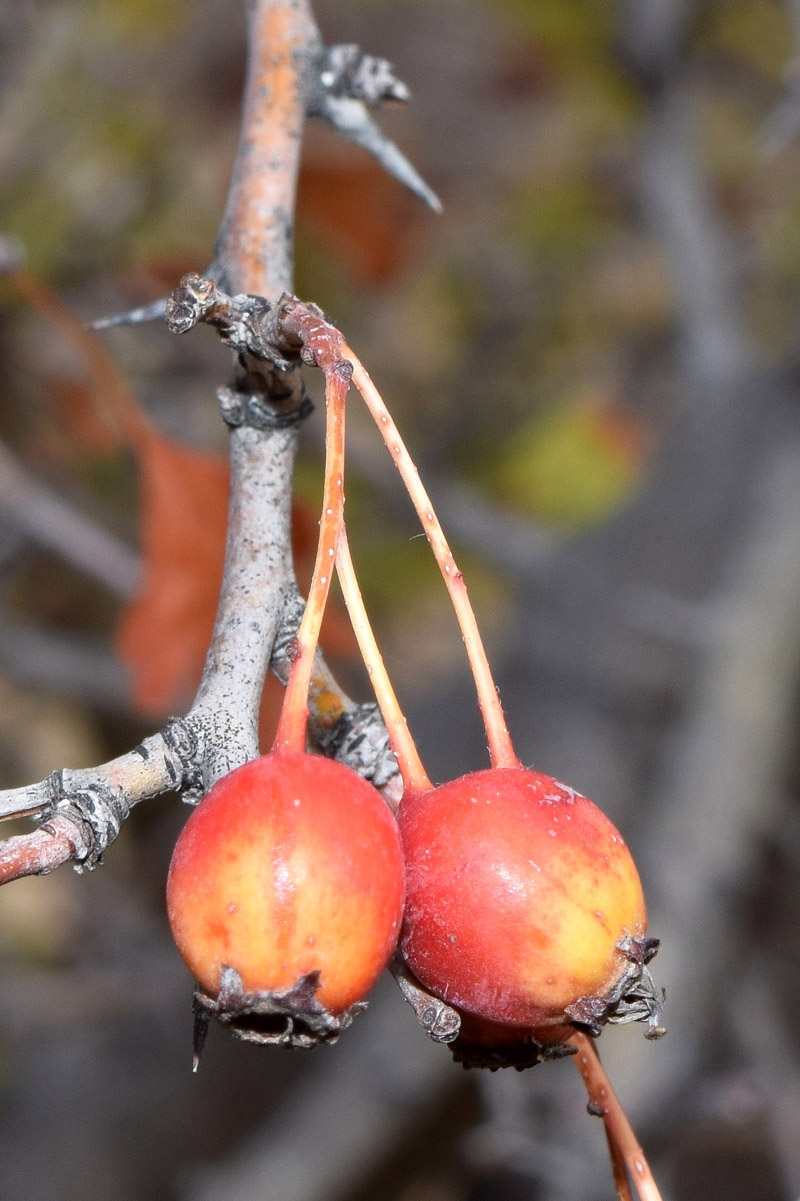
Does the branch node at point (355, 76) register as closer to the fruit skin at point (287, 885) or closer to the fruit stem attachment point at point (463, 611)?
the fruit stem attachment point at point (463, 611)

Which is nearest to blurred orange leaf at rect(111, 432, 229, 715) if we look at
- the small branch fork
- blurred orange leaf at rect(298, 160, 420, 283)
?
the small branch fork

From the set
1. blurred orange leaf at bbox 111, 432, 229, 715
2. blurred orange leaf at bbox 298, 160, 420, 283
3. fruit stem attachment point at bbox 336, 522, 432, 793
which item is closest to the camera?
fruit stem attachment point at bbox 336, 522, 432, 793

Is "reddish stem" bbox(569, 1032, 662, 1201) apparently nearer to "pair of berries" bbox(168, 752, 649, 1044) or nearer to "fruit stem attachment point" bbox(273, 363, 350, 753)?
"pair of berries" bbox(168, 752, 649, 1044)

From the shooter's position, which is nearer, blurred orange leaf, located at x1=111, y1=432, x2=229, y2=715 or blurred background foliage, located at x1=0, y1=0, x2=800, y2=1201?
blurred orange leaf, located at x1=111, y1=432, x2=229, y2=715

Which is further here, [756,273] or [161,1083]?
[756,273]

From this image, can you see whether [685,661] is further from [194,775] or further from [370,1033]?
[194,775]

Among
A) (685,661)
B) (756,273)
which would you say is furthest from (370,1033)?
(756,273)
